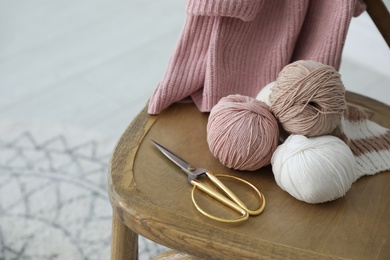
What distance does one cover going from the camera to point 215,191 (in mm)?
854

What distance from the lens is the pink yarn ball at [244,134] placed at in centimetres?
85

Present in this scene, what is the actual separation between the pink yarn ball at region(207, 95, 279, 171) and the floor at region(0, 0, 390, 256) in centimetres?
84

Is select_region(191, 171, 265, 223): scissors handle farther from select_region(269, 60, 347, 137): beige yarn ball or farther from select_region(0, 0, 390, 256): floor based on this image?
select_region(0, 0, 390, 256): floor

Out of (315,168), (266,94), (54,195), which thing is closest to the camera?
(315,168)

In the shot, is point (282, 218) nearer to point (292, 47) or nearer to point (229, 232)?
point (229, 232)

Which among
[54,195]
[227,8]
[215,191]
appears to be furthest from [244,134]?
[54,195]

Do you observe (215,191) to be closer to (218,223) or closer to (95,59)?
(218,223)

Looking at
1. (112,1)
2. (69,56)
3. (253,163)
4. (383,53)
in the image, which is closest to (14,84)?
(69,56)

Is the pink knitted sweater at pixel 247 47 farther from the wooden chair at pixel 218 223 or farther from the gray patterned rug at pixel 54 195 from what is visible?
the gray patterned rug at pixel 54 195

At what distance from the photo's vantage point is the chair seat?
0.79 meters

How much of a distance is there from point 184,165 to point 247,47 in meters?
0.24

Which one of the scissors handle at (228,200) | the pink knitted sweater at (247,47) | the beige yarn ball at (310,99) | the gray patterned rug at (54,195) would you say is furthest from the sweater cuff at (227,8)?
the gray patterned rug at (54,195)

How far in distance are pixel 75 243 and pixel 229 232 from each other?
0.67 meters

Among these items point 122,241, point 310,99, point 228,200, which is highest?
point 310,99
